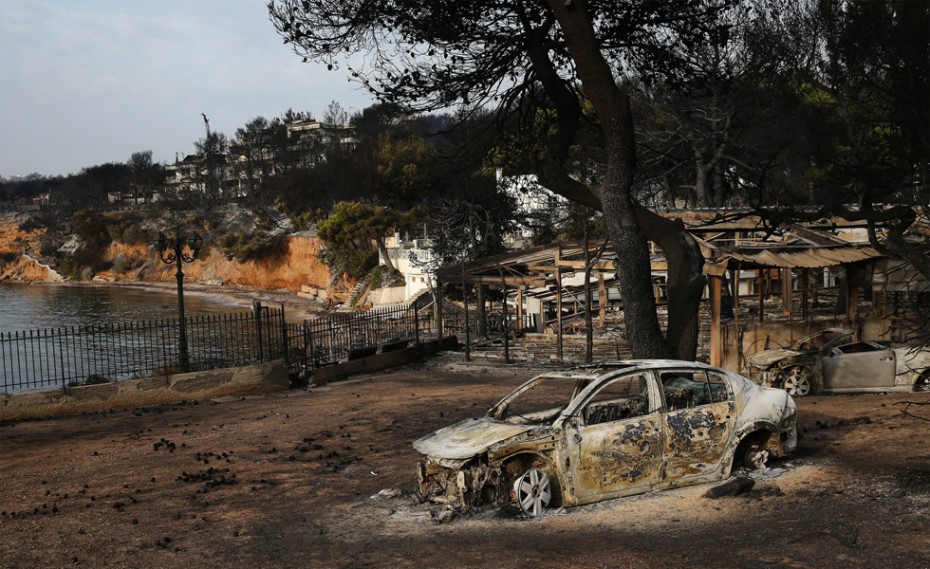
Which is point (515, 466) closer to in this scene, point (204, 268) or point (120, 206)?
point (204, 268)

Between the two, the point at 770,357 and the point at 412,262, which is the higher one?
the point at 412,262

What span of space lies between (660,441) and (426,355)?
17.5m

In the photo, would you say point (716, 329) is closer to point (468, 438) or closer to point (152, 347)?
point (468, 438)

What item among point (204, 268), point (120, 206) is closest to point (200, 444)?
point (204, 268)

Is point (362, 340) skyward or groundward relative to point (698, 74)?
groundward

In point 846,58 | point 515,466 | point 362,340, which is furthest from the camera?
point 362,340

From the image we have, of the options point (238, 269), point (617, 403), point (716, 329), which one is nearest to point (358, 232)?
point (238, 269)

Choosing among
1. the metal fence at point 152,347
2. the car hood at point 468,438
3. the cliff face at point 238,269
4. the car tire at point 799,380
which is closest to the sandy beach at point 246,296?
the cliff face at point 238,269

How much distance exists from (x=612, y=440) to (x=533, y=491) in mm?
926

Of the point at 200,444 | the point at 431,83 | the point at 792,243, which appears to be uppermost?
the point at 431,83

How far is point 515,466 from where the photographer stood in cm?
848

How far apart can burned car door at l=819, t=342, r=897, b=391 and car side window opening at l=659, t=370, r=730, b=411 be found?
26.9 ft

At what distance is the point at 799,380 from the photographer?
1633 centimetres

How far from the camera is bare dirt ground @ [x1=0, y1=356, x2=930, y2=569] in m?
7.28
